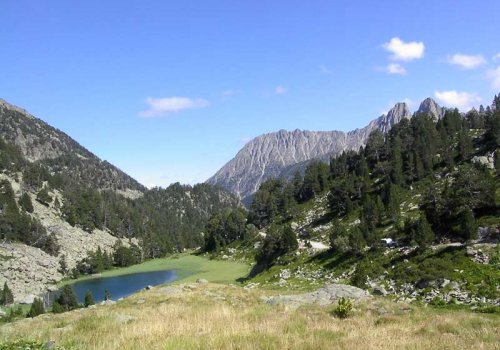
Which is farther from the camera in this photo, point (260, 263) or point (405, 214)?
point (260, 263)

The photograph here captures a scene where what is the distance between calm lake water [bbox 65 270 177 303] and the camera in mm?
126694

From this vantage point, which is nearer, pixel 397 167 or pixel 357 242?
pixel 357 242

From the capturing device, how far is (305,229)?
121 meters

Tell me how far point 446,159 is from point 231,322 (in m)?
112

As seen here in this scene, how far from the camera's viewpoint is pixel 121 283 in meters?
142

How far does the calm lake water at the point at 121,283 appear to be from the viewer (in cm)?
12669

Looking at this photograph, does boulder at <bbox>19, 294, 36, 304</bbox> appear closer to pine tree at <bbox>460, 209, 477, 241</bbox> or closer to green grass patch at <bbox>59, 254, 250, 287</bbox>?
green grass patch at <bbox>59, 254, 250, 287</bbox>

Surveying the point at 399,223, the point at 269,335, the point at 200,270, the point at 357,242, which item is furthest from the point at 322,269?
the point at 269,335

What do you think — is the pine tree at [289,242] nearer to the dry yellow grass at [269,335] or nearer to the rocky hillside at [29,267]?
the rocky hillside at [29,267]

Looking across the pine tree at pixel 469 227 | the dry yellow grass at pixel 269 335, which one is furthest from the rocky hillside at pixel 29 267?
the dry yellow grass at pixel 269 335

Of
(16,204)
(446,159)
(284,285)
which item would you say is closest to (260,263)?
(284,285)

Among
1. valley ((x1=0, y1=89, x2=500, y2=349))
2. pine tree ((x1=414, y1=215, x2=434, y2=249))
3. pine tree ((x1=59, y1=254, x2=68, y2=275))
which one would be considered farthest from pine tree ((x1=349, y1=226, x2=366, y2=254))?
pine tree ((x1=59, y1=254, x2=68, y2=275))

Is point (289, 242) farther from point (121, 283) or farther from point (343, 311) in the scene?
point (343, 311)

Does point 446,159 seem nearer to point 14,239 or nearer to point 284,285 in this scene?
point 284,285
